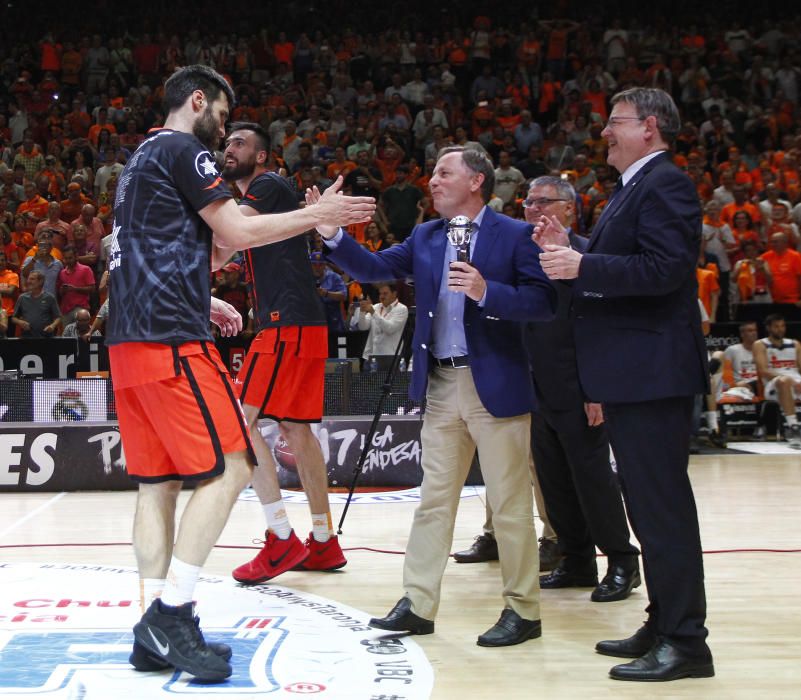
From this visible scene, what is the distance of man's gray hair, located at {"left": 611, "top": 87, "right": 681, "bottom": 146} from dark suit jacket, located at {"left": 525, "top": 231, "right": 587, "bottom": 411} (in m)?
1.26

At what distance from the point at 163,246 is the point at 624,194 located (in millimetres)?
1703

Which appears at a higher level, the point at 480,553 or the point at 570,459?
the point at 570,459

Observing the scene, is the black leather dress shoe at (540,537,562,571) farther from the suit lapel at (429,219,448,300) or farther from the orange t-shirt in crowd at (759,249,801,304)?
the orange t-shirt in crowd at (759,249,801,304)

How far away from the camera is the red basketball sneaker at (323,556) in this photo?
533 cm

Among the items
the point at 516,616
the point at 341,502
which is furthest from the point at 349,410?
the point at 516,616

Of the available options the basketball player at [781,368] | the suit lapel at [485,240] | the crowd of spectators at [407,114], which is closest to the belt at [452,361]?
the suit lapel at [485,240]

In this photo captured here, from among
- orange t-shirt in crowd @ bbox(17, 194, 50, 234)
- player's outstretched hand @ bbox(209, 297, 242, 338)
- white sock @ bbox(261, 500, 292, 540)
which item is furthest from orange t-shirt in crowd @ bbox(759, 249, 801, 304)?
orange t-shirt in crowd @ bbox(17, 194, 50, 234)

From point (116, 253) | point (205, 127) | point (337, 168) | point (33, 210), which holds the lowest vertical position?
point (116, 253)

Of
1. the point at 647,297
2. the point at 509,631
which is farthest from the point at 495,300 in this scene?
the point at 509,631

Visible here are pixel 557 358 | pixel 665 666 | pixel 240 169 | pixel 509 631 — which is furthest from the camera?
pixel 240 169

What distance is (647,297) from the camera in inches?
144

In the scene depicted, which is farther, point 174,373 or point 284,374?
point 284,374

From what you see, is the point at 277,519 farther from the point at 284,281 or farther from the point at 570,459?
the point at 570,459

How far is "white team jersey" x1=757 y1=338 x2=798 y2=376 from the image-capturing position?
10.9m
